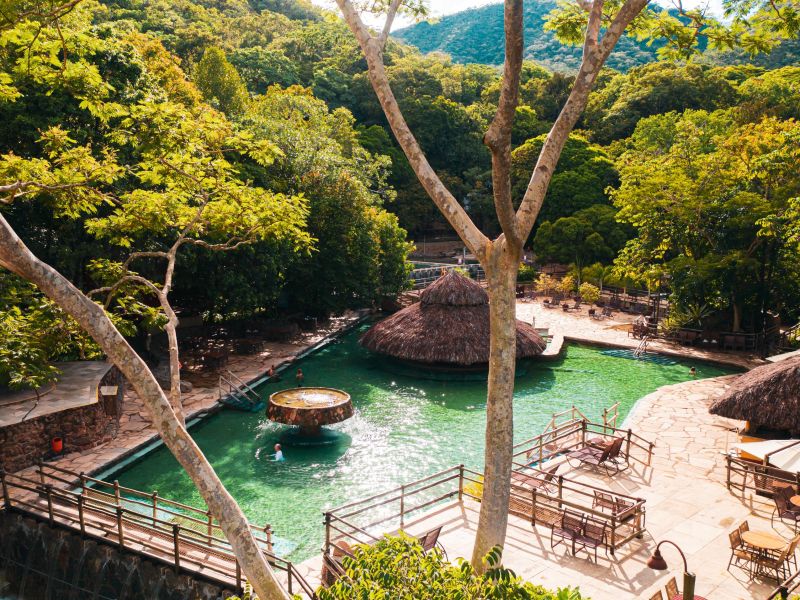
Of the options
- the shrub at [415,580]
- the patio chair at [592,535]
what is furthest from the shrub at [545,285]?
the shrub at [415,580]

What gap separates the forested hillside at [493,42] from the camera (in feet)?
443

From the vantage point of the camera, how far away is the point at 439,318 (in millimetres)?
22281

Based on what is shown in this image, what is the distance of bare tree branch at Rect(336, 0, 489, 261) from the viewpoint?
5770mm

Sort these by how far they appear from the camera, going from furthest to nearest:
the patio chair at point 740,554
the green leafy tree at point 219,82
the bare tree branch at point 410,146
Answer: the green leafy tree at point 219,82, the patio chair at point 740,554, the bare tree branch at point 410,146

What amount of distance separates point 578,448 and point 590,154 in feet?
125

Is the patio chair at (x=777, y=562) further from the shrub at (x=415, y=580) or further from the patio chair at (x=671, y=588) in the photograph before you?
the shrub at (x=415, y=580)

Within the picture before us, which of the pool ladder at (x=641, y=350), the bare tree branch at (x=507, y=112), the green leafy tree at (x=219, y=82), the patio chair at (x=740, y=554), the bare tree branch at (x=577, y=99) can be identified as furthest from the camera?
the green leafy tree at (x=219, y=82)

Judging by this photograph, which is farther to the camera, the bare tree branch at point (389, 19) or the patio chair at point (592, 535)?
the patio chair at point (592, 535)

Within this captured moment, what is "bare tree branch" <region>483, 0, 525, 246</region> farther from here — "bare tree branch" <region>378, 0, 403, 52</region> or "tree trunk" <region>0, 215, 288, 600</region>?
"tree trunk" <region>0, 215, 288, 600</region>

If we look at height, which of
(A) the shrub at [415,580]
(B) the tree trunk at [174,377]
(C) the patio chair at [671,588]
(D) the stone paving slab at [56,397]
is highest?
(B) the tree trunk at [174,377]

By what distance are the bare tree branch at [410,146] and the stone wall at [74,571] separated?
6.41 metres

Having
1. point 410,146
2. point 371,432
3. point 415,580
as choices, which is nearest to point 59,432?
point 371,432

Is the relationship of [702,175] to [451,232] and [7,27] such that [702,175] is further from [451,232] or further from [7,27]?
[451,232]

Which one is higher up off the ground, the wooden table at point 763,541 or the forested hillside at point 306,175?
the forested hillside at point 306,175
